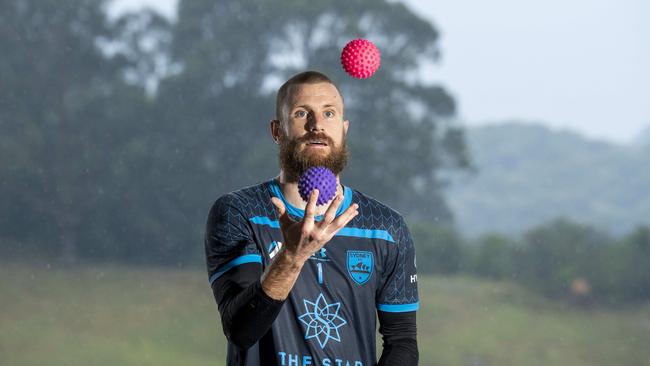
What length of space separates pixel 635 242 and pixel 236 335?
29.7ft

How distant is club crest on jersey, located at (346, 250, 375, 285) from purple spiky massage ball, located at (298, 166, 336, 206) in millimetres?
174

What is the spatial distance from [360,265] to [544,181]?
11.2 metres

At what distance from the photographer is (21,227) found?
10.1 metres

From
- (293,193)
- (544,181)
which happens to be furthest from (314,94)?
(544,181)

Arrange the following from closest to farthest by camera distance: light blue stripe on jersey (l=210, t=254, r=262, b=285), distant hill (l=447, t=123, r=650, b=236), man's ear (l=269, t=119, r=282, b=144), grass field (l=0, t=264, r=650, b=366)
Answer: light blue stripe on jersey (l=210, t=254, r=262, b=285) < man's ear (l=269, t=119, r=282, b=144) < grass field (l=0, t=264, r=650, b=366) < distant hill (l=447, t=123, r=650, b=236)

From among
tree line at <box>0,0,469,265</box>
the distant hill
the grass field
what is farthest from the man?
the distant hill

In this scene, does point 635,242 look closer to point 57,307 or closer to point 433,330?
point 433,330

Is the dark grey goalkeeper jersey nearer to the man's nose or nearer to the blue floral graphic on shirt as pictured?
the blue floral graphic on shirt

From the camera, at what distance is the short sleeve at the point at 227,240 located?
Result: 1770mm

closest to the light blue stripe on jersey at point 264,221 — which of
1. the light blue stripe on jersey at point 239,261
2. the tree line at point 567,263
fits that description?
the light blue stripe on jersey at point 239,261

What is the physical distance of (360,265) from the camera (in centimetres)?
189

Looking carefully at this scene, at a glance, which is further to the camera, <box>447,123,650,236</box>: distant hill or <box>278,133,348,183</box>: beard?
<box>447,123,650,236</box>: distant hill

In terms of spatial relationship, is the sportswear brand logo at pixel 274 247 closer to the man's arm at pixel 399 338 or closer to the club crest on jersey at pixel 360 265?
the club crest on jersey at pixel 360 265

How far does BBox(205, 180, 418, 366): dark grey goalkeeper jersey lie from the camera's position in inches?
70.5
